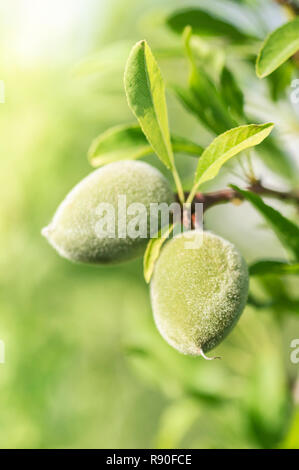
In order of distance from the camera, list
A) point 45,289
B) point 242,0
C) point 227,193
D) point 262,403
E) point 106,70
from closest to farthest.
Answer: point 227,193 < point 106,70 < point 242,0 < point 262,403 < point 45,289

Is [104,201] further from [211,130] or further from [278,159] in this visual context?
[278,159]

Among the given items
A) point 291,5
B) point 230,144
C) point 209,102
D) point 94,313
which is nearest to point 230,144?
point 230,144

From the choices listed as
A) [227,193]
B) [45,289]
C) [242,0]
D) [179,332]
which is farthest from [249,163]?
[45,289]

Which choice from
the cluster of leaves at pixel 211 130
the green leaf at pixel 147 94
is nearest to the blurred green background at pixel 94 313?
the cluster of leaves at pixel 211 130

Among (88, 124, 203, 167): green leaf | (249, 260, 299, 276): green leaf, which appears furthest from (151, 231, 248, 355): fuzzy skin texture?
(88, 124, 203, 167): green leaf

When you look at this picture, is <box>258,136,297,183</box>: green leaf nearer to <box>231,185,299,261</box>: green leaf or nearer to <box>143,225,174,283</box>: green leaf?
<box>231,185,299,261</box>: green leaf

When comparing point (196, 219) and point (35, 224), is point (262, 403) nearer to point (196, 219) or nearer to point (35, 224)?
point (196, 219)

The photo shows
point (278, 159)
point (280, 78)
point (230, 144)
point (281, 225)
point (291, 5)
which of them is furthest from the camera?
point (278, 159)
